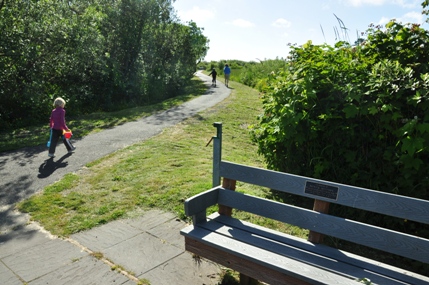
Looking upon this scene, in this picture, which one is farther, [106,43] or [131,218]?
[106,43]

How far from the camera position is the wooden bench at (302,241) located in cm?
246

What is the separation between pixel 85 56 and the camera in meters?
14.9

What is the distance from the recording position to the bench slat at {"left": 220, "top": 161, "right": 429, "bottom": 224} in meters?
2.46

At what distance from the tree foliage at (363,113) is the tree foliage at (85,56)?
9.99 m

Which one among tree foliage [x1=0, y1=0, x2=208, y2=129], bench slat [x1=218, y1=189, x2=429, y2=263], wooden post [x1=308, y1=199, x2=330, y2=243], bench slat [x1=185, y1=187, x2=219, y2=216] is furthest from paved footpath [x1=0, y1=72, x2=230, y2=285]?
tree foliage [x1=0, y1=0, x2=208, y2=129]

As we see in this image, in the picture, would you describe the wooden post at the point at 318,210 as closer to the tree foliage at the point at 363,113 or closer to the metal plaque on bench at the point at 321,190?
the metal plaque on bench at the point at 321,190

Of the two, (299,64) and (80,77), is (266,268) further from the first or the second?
(80,77)

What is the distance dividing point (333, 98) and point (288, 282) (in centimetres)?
261

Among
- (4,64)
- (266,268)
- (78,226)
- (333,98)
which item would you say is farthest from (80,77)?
(266,268)

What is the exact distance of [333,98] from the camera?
433 centimetres

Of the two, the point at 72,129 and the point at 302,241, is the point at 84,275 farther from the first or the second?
the point at 72,129

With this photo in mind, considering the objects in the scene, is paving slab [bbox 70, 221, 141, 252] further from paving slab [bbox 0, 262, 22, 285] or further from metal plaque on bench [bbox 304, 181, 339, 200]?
metal plaque on bench [bbox 304, 181, 339, 200]

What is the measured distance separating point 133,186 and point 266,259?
3.45m

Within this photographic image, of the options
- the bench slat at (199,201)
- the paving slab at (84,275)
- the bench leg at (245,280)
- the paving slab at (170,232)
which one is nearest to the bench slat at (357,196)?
the bench slat at (199,201)
